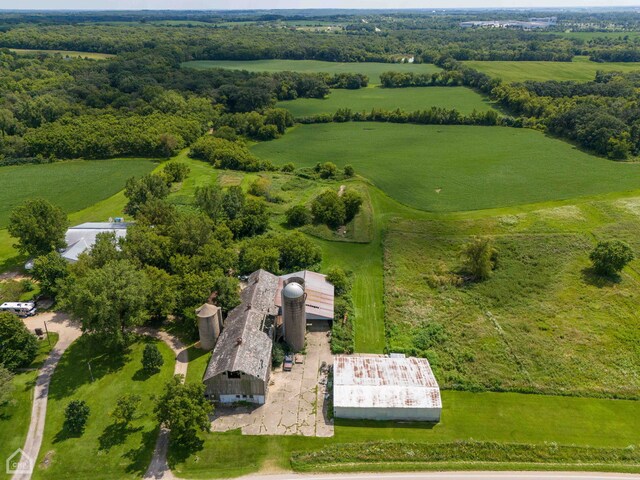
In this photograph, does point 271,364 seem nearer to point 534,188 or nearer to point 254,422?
point 254,422

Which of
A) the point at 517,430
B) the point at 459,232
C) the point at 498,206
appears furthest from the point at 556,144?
the point at 517,430

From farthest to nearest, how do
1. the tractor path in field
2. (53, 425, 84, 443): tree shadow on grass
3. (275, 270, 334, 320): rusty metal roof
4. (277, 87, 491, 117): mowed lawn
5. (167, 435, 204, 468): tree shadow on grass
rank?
1. (277, 87, 491, 117): mowed lawn
2. (275, 270, 334, 320): rusty metal roof
3. (53, 425, 84, 443): tree shadow on grass
4. (167, 435, 204, 468): tree shadow on grass
5. the tractor path in field

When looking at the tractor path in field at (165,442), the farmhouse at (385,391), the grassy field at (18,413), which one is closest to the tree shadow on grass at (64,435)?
the grassy field at (18,413)

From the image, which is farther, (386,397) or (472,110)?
(472,110)

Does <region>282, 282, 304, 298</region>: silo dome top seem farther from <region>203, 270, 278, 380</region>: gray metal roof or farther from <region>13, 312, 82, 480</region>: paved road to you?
<region>13, 312, 82, 480</region>: paved road

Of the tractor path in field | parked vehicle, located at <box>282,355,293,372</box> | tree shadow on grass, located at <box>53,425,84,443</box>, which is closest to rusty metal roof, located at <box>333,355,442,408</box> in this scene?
parked vehicle, located at <box>282,355,293,372</box>

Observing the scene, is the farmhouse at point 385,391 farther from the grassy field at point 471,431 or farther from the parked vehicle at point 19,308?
the parked vehicle at point 19,308

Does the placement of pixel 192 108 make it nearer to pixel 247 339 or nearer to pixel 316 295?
pixel 316 295
